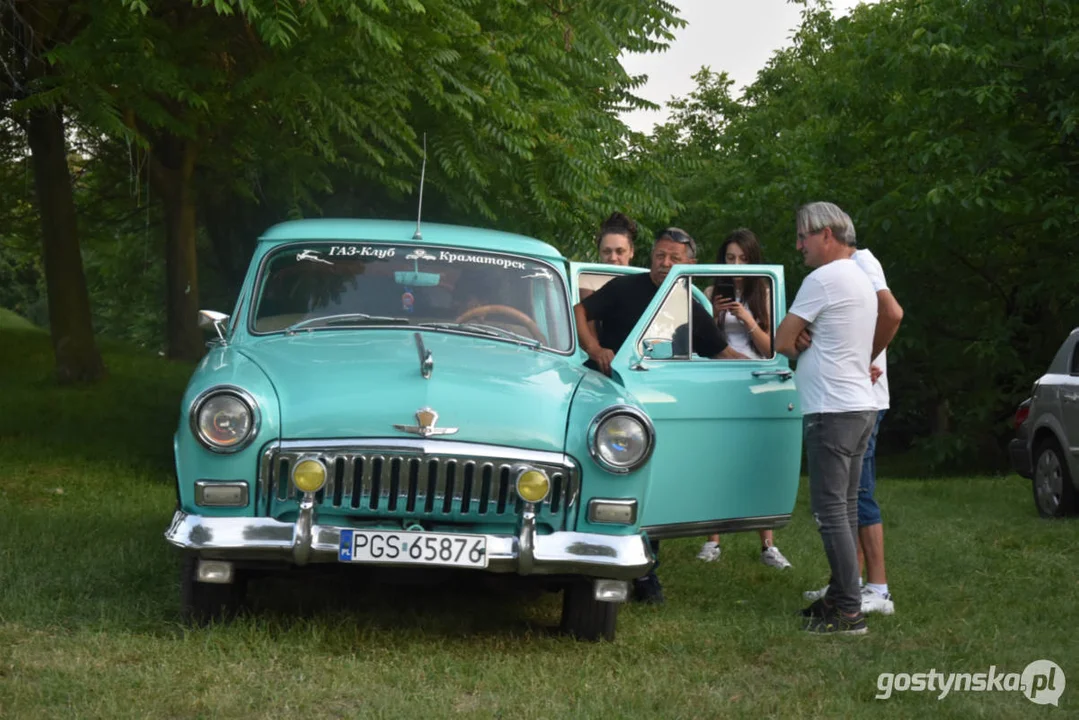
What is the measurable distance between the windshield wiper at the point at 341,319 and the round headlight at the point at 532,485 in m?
1.45

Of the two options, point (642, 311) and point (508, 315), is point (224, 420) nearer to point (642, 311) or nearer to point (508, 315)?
point (508, 315)

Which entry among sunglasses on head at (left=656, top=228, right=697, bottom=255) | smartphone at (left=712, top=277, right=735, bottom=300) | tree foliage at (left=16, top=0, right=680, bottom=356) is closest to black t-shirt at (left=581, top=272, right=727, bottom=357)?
sunglasses on head at (left=656, top=228, right=697, bottom=255)

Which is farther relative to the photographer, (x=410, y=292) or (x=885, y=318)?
(x=410, y=292)

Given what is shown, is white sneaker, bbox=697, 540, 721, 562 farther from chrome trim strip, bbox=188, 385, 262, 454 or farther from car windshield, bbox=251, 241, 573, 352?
chrome trim strip, bbox=188, 385, 262, 454

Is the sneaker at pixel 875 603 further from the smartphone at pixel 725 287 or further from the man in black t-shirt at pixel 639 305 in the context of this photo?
the smartphone at pixel 725 287

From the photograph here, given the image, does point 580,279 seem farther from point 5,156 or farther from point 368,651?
point 5,156

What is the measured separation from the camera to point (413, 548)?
5.98m

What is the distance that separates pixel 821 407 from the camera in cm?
707

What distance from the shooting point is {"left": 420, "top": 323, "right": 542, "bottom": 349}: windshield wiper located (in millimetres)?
7324

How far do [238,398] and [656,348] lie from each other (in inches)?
85.6

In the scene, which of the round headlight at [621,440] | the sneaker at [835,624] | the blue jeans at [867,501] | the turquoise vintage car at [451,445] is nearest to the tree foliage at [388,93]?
the turquoise vintage car at [451,445]

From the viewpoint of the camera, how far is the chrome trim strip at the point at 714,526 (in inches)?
276

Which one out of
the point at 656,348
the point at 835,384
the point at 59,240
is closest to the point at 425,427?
the point at 656,348

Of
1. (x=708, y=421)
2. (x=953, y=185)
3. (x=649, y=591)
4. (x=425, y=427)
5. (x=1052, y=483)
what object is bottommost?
(x=1052, y=483)
